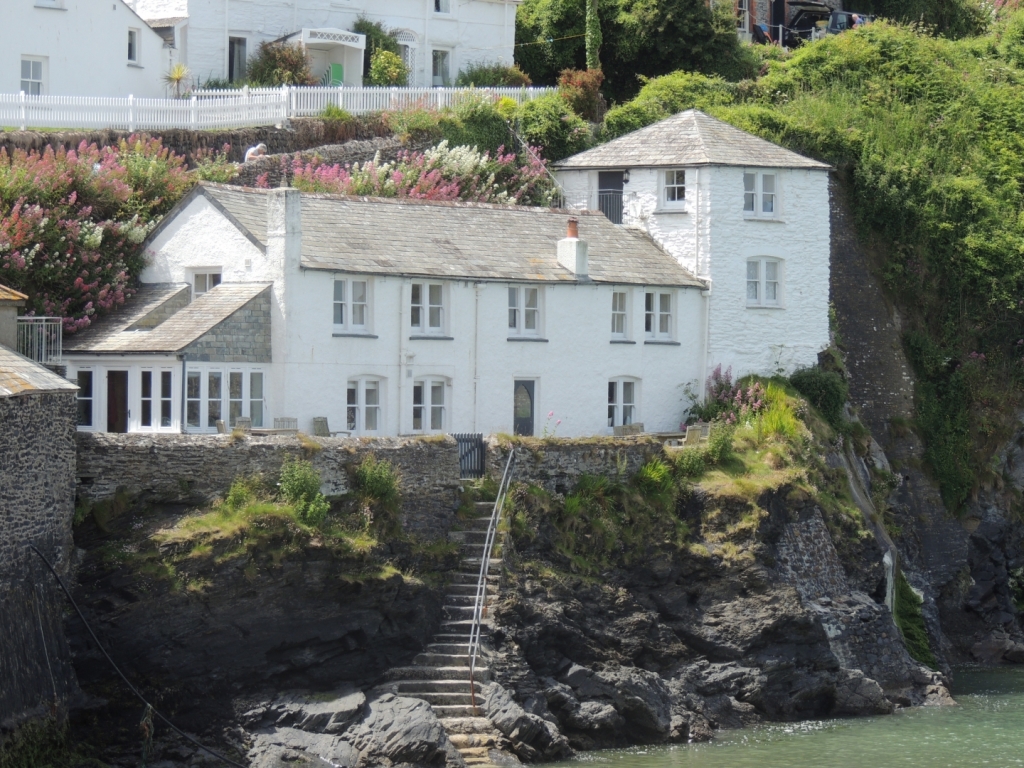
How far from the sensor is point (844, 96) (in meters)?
60.5

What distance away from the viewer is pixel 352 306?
4278 cm

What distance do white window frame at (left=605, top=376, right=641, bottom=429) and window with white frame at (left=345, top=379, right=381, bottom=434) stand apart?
622cm

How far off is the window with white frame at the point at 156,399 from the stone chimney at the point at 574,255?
33.2 ft

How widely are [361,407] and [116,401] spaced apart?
5.02 m

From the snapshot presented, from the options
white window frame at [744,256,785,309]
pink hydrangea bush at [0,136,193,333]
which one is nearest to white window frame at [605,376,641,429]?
white window frame at [744,256,785,309]

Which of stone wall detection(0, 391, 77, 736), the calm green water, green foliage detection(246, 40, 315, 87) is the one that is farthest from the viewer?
green foliage detection(246, 40, 315, 87)

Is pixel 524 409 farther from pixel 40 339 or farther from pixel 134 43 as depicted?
pixel 134 43

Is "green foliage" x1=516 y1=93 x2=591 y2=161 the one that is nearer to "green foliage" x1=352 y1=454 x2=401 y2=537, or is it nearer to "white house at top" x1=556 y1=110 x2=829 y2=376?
"white house at top" x1=556 y1=110 x2=829 y2=376

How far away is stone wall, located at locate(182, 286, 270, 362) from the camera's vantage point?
133ft

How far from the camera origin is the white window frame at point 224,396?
4053cm

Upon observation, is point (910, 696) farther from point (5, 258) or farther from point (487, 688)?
point (5, 258)

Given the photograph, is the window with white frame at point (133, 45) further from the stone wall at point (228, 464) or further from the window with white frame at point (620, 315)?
the stone wall at point (228, 464)

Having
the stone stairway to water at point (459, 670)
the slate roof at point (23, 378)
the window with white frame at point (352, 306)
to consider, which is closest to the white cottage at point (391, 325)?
the window with white frame at point (352, 306)

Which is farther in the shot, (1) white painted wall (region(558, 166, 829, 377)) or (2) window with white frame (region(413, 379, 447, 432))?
(1) white painted wall (region(558, 166, 829, 377))
